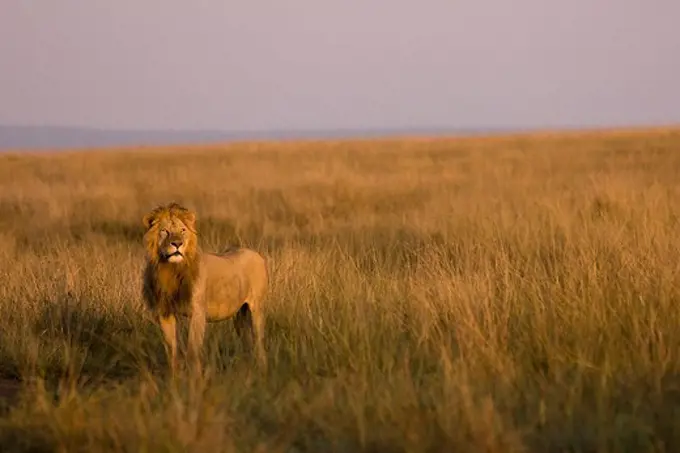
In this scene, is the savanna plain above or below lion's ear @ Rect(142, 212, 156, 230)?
below

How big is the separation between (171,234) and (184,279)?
244 mm

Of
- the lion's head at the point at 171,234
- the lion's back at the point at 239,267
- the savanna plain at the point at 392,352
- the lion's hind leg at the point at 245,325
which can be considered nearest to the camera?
the savanna plain at the point at 392,352

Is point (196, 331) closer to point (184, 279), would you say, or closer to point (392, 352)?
point (184, 279)

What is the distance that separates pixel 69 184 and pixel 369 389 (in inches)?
608

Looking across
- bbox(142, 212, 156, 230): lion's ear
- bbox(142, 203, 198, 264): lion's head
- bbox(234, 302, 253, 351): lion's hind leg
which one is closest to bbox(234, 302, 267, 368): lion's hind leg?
bbox(234, 302, 253, 351): lion's hind leg

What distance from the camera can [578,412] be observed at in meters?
3.59

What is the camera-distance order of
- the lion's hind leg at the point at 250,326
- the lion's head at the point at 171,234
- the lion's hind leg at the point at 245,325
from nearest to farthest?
the lion's head at the point at 171,234, the lion's hind leg at the point at 250,326, the lion's hind leg at the point at 245,325

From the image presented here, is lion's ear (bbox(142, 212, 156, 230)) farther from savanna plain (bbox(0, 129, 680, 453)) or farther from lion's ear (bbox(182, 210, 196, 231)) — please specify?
savanna plain (bbox(0, 129, 680, 453))

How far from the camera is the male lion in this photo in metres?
4.44

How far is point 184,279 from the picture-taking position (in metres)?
4.51

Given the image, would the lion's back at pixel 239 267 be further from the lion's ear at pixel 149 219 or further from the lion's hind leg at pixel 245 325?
the lion's ear at pixel 149 219

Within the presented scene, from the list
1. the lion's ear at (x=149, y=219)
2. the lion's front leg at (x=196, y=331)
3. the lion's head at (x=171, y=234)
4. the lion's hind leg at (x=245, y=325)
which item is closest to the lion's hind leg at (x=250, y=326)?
the lion's hind leg at (x=245, y=325)

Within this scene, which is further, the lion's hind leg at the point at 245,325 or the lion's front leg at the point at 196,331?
the lion's hind leg at the point at 245,325

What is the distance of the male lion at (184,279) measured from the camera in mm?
4438
